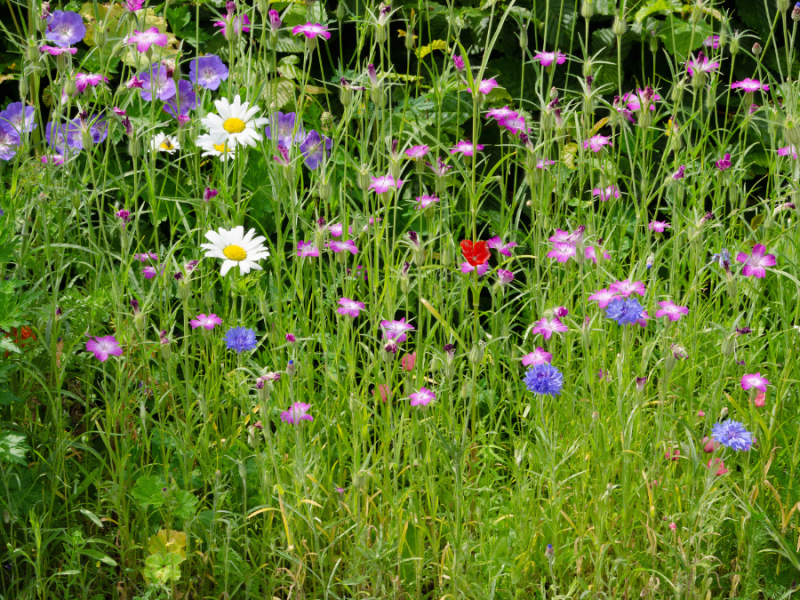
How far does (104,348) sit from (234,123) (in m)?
0.57

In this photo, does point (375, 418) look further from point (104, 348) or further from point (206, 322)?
point (104, 348)

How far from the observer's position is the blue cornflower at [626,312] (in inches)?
62.1

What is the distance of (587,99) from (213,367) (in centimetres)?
103

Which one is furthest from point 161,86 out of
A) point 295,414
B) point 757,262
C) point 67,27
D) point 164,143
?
point 757,262

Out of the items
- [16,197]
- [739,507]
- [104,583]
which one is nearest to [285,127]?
[16,197]

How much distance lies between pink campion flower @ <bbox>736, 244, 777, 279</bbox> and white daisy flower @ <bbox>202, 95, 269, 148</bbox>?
3.47 feet

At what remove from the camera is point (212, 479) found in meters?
1.82

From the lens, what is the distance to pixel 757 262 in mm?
1726

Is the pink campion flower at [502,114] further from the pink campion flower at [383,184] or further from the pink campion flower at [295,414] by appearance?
the pink campion flower at [295,414]

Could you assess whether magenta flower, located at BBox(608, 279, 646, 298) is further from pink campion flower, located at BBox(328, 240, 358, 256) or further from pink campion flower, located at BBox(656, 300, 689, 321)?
pink campion flower, located at BBox(328, 240, 358, 256)

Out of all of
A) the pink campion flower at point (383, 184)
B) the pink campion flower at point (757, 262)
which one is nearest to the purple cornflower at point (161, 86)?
the pink campion flower at point (383, 184)

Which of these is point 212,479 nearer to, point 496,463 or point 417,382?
point 417,382

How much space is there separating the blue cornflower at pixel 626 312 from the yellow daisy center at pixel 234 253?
2.47ft

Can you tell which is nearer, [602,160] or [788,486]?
[788,486]
